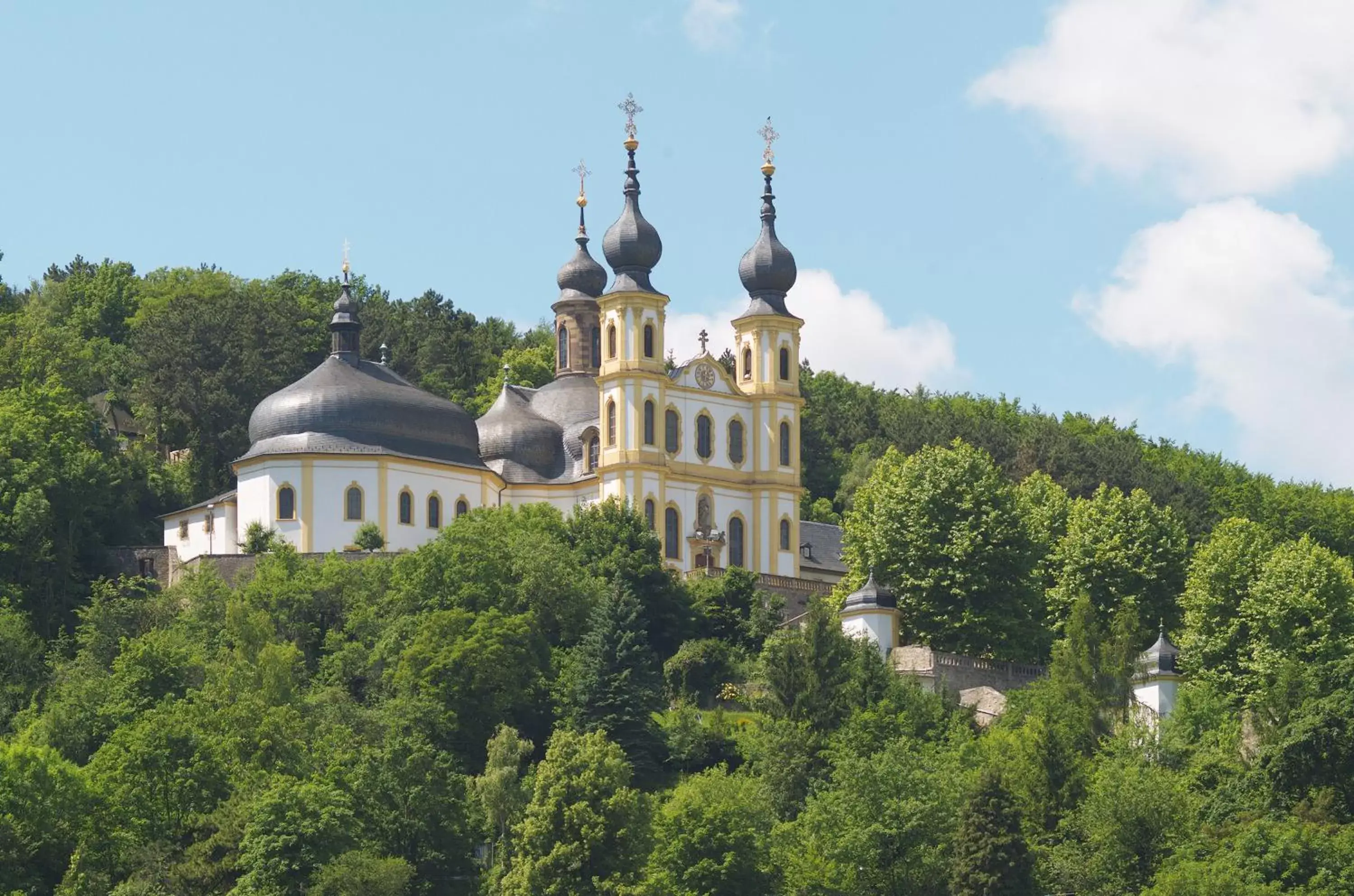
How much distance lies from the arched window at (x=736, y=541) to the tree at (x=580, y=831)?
28.8 meters

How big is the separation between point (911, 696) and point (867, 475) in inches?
1518

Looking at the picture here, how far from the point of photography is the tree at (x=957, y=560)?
84375 millimetres

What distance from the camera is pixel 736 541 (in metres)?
97.4

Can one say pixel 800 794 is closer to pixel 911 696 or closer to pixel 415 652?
pixel 911 696

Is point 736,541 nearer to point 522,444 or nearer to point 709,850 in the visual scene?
point 522,444

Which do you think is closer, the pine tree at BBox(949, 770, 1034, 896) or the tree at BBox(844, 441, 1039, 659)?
the pine tree at BBox(949, 770, 1034, 896)

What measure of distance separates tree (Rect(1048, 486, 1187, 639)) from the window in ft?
46.2

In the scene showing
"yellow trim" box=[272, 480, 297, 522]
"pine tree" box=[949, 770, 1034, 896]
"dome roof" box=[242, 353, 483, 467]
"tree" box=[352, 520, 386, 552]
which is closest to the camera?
"pine tree" box=[949, 770, 1034, 896]

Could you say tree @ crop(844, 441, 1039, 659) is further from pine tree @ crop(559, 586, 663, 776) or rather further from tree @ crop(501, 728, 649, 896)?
tree @ crop(501, 728, 649, 896)

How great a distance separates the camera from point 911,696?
77062 millimetres

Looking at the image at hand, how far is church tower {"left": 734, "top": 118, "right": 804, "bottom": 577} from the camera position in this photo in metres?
98.2

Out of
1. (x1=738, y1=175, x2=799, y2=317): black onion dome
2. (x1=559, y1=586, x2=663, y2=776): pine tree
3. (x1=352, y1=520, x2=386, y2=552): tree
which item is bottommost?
(x1=559, y1=586, x2=663, y2=776): pine tree

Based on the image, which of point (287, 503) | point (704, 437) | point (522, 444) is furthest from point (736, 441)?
point (287, 503)

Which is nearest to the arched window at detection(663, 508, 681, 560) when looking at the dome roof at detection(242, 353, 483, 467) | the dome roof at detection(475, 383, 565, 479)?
the dome roof at detection(475, 383, 565, 479)
